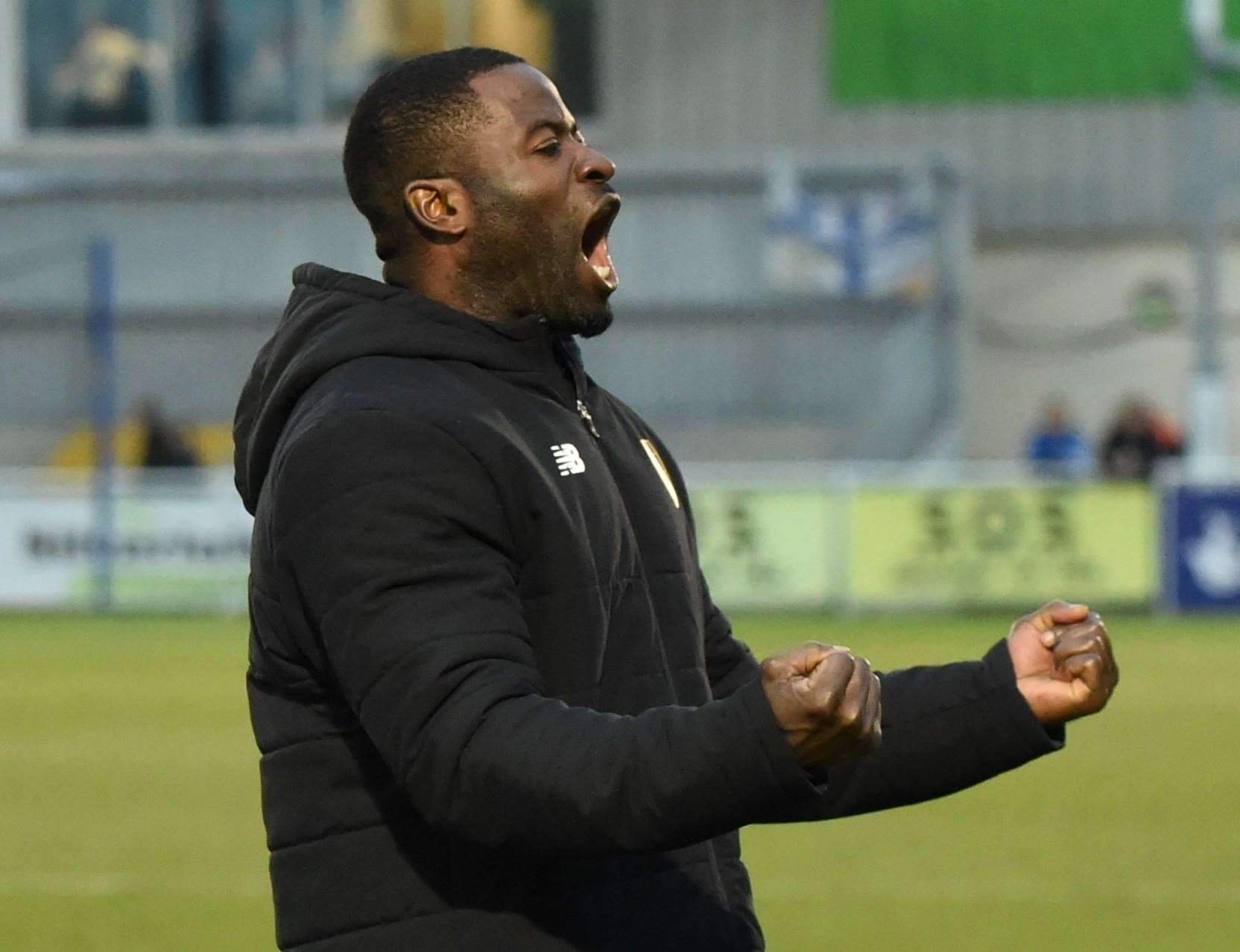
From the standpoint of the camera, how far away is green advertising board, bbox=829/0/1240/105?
2906 centimetres

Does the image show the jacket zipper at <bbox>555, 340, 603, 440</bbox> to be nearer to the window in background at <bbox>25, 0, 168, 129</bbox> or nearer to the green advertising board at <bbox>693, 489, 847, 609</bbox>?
the green advertising board at <bbox>693, 489, 847, 609</bbox>

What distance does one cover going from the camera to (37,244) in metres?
28.7

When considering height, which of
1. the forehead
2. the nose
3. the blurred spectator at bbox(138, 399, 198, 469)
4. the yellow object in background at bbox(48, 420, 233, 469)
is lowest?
the yellow object in background at bbox(48, 420, 233, 469)

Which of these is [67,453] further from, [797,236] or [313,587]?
[313,587]

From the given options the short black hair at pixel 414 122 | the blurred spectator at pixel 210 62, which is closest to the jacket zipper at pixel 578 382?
the short black hair at pixel 414 122

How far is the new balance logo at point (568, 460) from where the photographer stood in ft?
9.14

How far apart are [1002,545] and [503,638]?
698 inches

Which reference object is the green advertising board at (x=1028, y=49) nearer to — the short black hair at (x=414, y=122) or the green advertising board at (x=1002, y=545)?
the green advertising board at (x=1002, y=545)

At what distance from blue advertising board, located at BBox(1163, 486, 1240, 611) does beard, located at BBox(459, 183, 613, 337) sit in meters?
17.5

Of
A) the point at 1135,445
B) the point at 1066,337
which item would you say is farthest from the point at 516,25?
the point at 1135,445

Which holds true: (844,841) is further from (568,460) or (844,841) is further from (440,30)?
(440,30)

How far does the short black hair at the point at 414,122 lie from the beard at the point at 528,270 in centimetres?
8

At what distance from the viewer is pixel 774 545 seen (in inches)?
798

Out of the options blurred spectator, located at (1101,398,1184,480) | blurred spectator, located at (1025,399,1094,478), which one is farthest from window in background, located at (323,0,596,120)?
blurred spectator, located at (1101,398,1184,480)
